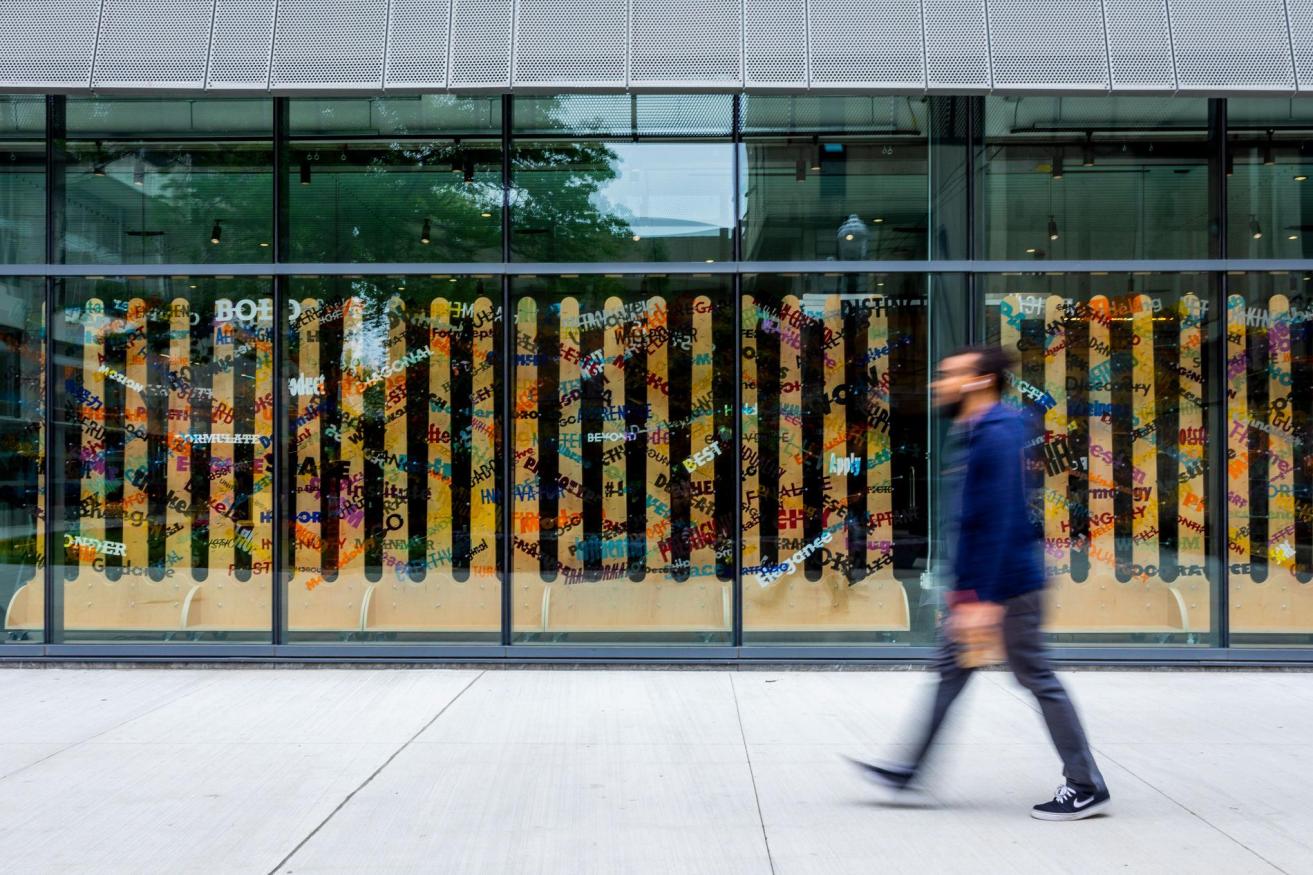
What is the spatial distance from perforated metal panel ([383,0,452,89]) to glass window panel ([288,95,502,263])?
0.97 m

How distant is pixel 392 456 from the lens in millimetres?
8586

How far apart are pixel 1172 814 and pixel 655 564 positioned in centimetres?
443

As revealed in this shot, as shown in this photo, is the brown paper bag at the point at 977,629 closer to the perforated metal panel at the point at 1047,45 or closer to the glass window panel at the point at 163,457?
the perforated metal panel at the point at 1047,45

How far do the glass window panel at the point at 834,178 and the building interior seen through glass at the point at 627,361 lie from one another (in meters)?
0.02

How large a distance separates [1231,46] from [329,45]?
20.1 ft

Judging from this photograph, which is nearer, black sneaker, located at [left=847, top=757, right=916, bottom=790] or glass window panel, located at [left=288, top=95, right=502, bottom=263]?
black sneaker, located at [left=847, top=757, right=916, bottom=790]

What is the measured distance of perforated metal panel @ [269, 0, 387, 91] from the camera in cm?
748

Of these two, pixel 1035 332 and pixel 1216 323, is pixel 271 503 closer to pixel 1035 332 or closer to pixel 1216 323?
pixel 1035 332

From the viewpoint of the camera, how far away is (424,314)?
852 cm

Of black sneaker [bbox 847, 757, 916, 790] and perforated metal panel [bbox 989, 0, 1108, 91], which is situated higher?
perforated metal panel [bbox 989, 0, 1108, 91]

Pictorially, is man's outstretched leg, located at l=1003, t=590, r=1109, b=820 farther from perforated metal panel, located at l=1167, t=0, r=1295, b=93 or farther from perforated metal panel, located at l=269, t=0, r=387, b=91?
perforated metal panel, located at l=269, t=0, r=387, b=91

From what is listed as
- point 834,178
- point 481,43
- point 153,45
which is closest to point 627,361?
point 834,178

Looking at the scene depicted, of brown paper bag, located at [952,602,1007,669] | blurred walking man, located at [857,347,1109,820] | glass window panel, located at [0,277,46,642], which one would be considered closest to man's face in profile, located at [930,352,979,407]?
blurred walking man, located at [857,347,1109,820]

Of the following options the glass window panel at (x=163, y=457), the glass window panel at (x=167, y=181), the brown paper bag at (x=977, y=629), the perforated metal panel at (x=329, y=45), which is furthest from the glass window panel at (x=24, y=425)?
the brown paper bag at (x=977, y=629)
